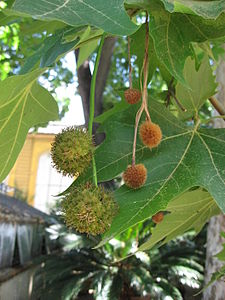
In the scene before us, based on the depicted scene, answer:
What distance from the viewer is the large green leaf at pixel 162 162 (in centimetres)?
62

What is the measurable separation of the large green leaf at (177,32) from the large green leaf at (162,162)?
0.15 meters

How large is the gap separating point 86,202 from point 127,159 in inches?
6.9

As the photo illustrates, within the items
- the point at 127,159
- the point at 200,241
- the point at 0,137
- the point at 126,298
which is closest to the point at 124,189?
the point at 127,159

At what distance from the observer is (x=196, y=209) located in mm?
907

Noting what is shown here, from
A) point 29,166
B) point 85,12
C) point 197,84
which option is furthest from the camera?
point 29,166

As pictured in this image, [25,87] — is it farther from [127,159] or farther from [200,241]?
[200,241]

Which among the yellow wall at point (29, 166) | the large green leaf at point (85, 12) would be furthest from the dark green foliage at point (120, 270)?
the yellow wall at point (29, 166)

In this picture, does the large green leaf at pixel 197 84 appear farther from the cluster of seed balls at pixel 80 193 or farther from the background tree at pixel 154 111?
the cluster of seed balls at pixel 80 193

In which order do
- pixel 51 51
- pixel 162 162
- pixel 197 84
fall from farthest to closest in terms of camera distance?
1. pixel 197 84
2. pixel 162 162
3. pixel 51 51

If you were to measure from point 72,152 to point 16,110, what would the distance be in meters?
0.16

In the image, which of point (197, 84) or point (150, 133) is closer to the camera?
point (150, 133)

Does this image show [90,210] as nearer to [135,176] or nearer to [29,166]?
[135,176]

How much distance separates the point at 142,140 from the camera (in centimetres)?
68

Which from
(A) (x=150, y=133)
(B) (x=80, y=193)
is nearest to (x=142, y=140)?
(A) (x=150, y=133)
